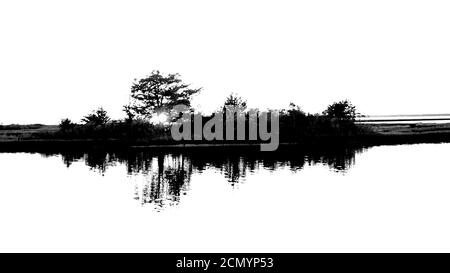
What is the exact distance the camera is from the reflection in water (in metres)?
25.8

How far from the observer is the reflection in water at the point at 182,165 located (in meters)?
25.8

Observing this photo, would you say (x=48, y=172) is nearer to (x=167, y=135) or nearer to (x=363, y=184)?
(x=363, y=184)

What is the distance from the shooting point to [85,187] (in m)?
27.3

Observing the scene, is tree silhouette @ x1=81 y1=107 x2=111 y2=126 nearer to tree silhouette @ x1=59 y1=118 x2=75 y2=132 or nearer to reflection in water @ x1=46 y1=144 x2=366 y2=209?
tree silhouette @ x1=59 y1=118 x2=75 y2=132

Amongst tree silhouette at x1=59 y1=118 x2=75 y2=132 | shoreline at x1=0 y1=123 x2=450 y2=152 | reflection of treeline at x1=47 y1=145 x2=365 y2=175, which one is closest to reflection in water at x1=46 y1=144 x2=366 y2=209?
reflection of treeline at x1=47 y1=145 x2=365 y2=175

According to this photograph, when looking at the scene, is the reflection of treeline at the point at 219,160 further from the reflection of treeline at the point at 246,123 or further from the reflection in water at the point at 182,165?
the reflection of treeline at the point at 246,123

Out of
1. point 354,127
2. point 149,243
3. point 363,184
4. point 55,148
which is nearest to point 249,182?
point 363,184

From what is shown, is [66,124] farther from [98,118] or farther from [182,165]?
[182,165]

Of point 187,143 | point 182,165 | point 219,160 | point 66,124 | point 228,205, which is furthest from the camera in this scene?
point 66,124

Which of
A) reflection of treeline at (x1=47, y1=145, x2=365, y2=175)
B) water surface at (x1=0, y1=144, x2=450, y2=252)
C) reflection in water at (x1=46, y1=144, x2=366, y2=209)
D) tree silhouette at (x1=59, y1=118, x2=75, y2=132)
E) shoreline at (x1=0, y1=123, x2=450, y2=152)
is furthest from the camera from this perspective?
tree silhouette at (x1=59, y1=118, x2=75, y2=132)

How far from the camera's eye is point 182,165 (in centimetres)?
3712

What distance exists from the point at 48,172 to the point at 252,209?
58.4 feet

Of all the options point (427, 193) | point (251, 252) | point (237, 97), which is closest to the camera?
point (251, 252)

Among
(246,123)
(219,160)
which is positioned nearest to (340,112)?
(246,123)
